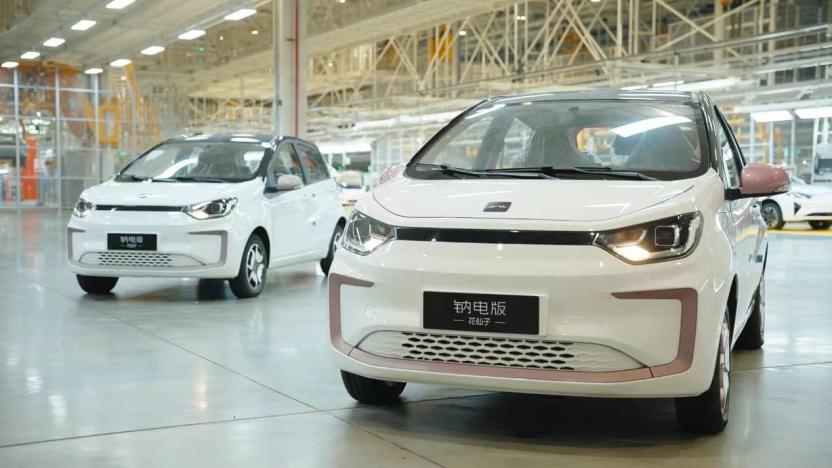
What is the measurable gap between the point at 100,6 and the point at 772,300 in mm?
16886

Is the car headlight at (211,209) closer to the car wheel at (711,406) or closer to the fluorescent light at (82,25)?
the car wheel at (711,406)

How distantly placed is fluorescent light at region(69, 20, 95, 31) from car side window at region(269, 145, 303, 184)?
622 inches

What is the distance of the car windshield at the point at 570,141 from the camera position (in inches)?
177

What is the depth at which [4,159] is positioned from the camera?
3297cm

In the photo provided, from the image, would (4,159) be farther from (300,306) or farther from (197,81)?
(300,306)

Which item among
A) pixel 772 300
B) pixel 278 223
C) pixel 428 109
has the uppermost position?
pixel 428 109

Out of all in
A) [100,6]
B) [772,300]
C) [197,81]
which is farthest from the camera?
[197,81]

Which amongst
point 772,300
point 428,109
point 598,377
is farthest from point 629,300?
point 428,109

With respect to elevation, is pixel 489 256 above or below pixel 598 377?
above

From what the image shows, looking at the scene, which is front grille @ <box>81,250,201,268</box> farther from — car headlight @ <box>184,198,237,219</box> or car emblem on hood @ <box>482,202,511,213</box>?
car emblem on hood @ <box>482,202,511,213</box>

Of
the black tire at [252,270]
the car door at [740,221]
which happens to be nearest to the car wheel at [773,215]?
the black tire at [252,270]

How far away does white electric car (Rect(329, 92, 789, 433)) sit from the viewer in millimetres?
3646

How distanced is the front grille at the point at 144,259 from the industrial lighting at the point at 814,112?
22079mm

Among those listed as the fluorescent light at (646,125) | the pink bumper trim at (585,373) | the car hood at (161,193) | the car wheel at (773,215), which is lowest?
the car wheel at (773,215)
